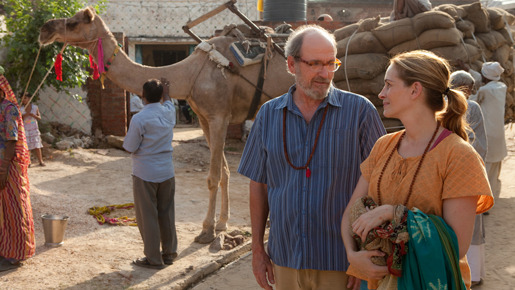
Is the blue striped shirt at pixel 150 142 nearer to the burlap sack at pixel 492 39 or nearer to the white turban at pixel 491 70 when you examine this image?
the white turban at pixel 491 70

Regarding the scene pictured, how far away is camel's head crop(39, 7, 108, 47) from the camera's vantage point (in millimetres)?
6773

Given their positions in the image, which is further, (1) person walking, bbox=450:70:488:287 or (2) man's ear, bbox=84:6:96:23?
(2) man's ear, bbox=84:6:96:23

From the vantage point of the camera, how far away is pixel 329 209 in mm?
2975

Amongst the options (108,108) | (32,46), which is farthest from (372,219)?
(108,108)

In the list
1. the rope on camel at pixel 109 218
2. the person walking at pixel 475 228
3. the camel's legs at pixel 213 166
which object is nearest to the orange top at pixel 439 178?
the person walking at pixel 475 228

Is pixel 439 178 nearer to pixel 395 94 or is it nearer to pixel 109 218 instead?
pixel 395 94

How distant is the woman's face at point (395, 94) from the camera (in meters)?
2.55

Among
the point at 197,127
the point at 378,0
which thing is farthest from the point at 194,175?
the point at 378,0

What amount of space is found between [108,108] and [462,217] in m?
12.7

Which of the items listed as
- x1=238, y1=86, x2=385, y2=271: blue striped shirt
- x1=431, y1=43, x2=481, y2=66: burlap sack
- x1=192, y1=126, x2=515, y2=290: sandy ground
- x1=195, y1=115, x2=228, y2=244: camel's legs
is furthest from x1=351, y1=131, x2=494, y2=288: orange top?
x1=431, y1=43, x2=481, y2=66: burlap sack

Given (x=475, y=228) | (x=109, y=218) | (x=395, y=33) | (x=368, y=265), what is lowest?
(x=109, y=218)

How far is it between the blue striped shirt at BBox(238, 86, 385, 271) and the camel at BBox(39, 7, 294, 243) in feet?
12.8

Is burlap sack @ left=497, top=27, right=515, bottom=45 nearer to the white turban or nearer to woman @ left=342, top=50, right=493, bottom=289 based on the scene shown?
the white turban

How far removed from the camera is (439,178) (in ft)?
8.02
